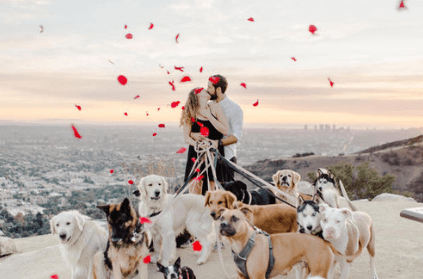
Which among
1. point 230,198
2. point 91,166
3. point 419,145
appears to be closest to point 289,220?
point 230,198

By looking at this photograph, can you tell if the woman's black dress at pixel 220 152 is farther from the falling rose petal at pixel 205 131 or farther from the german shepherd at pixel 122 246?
the german shepherd at pixel 122 246

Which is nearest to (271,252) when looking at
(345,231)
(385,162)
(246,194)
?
(345,231)

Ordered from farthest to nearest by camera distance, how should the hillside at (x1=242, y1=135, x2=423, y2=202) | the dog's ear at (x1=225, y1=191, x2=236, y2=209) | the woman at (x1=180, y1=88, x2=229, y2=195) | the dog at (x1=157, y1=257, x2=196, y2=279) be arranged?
the hillside at (x1=242, y1=135, x2=423, y2=202)
the woman at (x1=180, y1=88, x2=229, y2=195)
the dog's ear at (x1=225, y1=191, x2=236, y2=209)
the dog at (x1=157, y1=257, x2=196, y2=279)

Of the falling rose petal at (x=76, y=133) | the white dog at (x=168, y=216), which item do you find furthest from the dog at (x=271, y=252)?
the falling rose petal at (x=76, y=133)

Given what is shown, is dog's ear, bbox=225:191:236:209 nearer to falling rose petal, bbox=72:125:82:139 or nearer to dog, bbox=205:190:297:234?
dog, bbox=205:190:297:234

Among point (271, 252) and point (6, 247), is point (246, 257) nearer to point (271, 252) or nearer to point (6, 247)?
point (271, 252)

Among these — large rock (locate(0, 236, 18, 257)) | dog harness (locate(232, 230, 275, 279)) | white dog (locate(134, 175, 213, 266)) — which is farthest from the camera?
large rock (locate(0, 236, 18, 257))

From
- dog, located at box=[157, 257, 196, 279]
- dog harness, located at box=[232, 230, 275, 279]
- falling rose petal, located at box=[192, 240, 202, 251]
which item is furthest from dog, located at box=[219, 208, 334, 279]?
falling rose petal, located at box=[192, 240, 202, 251]
